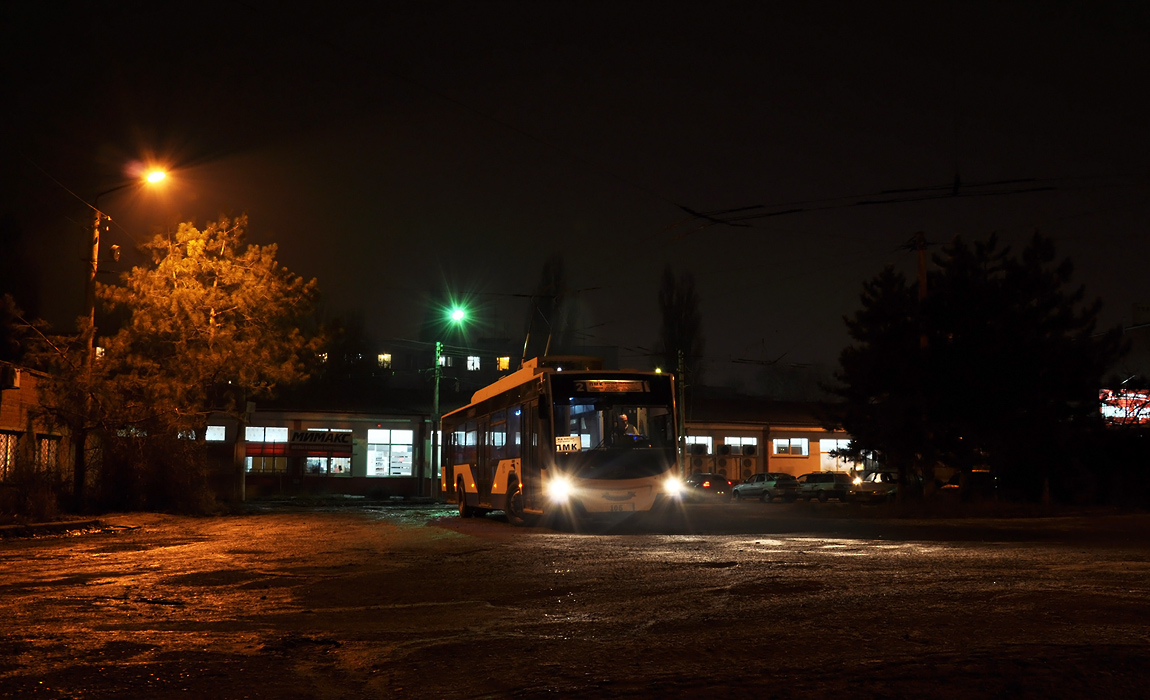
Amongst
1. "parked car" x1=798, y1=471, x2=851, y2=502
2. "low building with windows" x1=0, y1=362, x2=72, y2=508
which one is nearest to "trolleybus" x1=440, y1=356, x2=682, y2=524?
"low building with windows" x1=0, y1=362, x2=72, y2=508

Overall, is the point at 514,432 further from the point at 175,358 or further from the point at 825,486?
the point at 825,486

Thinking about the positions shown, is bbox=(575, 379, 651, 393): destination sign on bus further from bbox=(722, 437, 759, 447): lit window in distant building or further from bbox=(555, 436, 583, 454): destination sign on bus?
bbox=(722, 437, 759, 447): lit window in distant building

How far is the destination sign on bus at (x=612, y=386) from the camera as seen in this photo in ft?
65.0

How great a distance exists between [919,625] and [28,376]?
26.2m

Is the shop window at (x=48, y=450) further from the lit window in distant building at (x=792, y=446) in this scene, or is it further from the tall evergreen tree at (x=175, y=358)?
the lit window in distant building at (x=792, y=446)

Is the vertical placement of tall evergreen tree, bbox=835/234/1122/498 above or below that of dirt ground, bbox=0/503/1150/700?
above

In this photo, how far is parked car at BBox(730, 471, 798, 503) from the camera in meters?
45.7

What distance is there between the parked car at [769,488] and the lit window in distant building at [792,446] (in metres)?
12.1

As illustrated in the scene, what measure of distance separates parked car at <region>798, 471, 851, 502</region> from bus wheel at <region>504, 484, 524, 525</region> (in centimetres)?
2588

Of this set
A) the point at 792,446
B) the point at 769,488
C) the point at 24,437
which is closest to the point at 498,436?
the point at 24,437

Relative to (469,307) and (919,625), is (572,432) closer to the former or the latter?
(919,625)

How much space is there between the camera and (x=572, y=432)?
19.6m

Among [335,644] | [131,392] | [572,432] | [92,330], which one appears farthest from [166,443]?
[335,644]

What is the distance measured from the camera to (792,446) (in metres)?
Answer: 60.7
